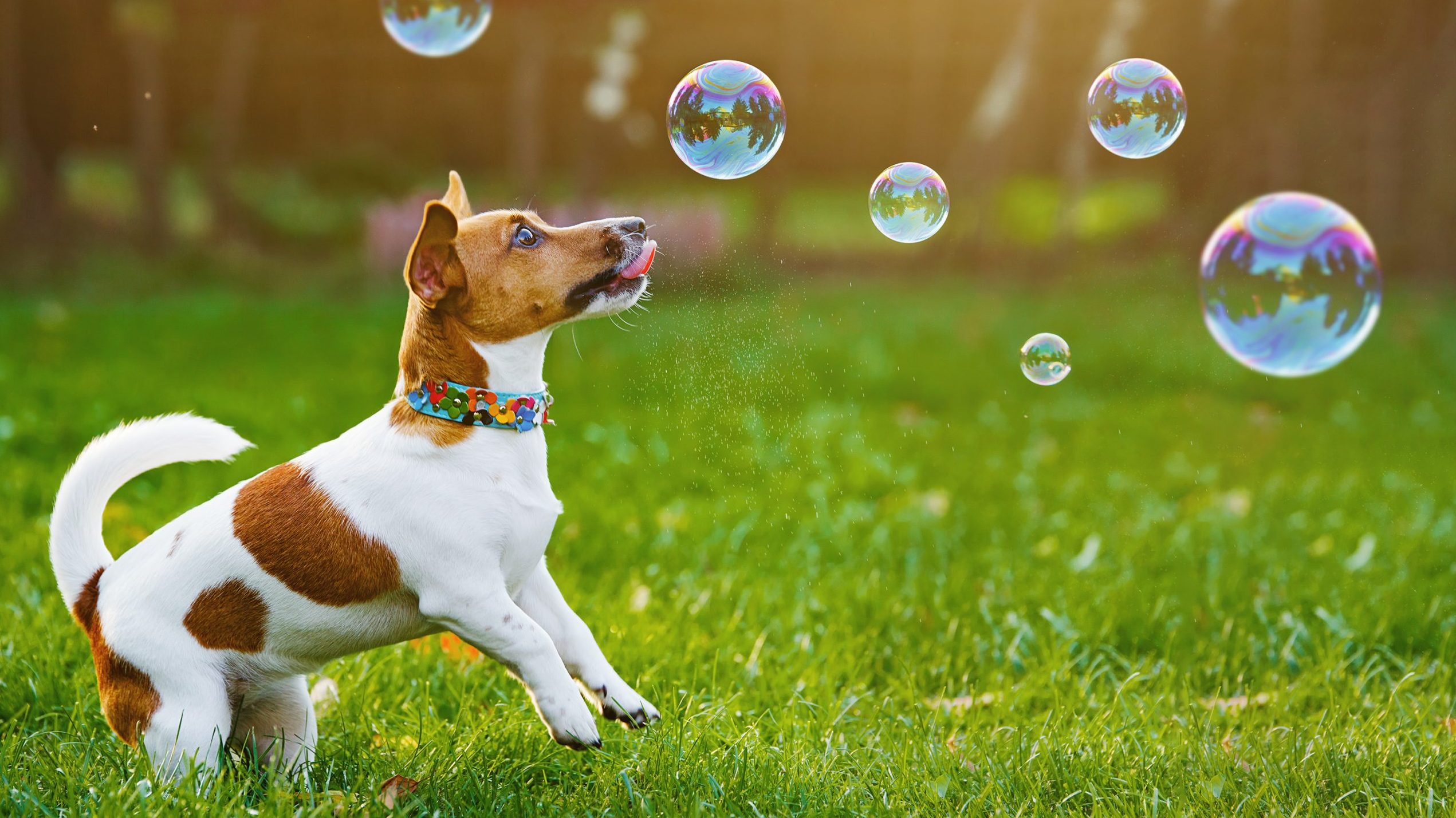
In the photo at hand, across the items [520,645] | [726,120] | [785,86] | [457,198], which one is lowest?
[520,645]

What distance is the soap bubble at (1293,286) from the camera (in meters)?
3.94

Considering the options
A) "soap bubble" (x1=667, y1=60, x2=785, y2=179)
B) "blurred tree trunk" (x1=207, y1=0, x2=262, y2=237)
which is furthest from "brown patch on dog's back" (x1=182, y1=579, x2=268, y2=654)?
"blurred tree trunk" (x1=207, y1=0, x2=262, y2=237)

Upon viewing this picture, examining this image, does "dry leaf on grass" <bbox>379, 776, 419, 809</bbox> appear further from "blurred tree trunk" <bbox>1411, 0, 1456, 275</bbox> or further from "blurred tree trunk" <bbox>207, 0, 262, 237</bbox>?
"blurred tree trunk" <bbox>1411, 0, 1456, 275</bbox>

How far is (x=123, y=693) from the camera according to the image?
2.70 meters

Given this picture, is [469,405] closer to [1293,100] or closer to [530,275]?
[530,275]

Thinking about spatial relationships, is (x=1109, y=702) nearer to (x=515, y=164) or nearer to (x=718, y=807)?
(x=718, y=807)

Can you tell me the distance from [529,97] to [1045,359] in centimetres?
878

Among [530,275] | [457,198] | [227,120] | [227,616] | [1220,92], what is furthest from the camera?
[1220,92]

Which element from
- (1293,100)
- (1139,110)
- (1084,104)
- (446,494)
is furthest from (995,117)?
(446,494)

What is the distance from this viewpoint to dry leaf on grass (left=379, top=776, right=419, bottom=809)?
269 cm

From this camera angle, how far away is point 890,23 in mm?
14070

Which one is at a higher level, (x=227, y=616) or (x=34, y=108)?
(x=34, y=108)

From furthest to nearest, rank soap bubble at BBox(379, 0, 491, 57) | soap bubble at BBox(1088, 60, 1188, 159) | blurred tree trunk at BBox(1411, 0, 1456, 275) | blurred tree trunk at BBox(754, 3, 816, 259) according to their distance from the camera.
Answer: blurred tree trunk at BBox(754, 3, 816, 259)
blurred tree trunk at BBox(1411, 0, 1456, 275)
soap bubble at BBox(379, 0, 491, 57)
soap bubble at BBox(1088, 60, 1188, 159)

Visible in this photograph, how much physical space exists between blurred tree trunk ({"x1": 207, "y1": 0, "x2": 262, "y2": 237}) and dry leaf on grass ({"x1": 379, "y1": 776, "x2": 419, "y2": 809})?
1127 cm
